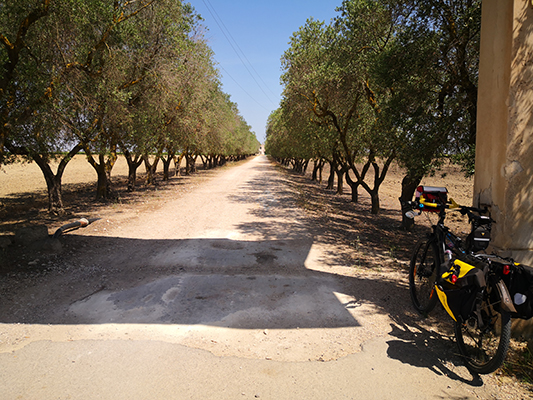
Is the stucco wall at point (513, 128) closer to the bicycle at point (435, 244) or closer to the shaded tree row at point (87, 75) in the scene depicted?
the bicycle at point (435, 244)

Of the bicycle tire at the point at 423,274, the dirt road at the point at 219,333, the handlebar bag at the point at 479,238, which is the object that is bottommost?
the dirt road at the point at 219,333

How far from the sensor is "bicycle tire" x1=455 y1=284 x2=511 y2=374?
2.69 metres

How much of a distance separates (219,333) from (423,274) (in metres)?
2.66

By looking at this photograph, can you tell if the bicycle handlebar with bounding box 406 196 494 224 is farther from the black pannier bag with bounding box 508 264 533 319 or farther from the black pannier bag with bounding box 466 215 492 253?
the black pannier bag with bounding box 508 264 533 319

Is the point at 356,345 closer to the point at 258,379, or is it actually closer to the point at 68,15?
the point at 258,379

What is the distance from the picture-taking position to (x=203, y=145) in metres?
26.6

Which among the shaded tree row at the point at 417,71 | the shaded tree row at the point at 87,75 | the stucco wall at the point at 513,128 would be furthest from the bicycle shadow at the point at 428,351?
the shaded tree row at the point at 87,75

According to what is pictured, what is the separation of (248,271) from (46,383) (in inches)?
Answer: 127

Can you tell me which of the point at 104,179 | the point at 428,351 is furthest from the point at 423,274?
the point at 104,179

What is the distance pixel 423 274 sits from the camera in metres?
4.22

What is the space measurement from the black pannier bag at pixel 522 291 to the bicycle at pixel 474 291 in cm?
6

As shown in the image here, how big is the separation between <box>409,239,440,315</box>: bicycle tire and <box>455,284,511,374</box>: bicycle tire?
0.71 m

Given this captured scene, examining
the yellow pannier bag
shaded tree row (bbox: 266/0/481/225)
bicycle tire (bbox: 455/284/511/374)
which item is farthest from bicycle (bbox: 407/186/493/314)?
shaded tree row (bbox: 266/0/481/225)

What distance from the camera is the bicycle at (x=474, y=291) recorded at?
2764mm
